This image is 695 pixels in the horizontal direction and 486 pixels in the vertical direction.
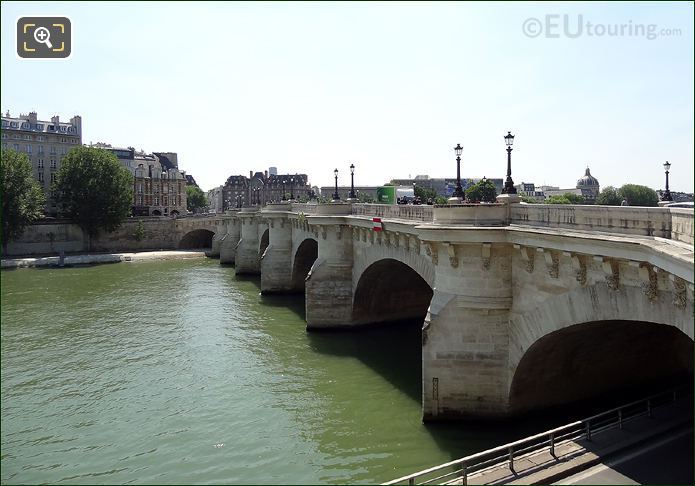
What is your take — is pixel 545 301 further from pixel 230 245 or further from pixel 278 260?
pixel 230 245

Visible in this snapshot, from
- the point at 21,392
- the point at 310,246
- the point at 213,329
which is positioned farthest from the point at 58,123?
the point at 21,392

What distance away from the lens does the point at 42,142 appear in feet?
271

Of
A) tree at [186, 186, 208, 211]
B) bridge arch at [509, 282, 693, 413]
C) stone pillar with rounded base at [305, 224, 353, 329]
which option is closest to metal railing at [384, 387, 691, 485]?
bridge arch at [509, 282, 693, 413]

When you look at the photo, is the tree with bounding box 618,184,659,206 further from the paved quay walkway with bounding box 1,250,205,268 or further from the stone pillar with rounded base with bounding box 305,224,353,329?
the stone pillar with rounded base with bounding box 305,224,353,329

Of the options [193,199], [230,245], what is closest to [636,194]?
[230,245]

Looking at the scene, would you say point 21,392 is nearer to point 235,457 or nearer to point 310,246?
point 235,457

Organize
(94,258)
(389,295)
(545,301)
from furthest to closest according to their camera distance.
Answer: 1. (94,258)
2. (389,295)
3. (545,301)

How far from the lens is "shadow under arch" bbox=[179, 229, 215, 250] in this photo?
81688 millimetres

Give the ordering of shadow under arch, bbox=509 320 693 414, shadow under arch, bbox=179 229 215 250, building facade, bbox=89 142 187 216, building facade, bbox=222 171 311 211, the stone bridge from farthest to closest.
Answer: building facade, bbox=222 171 311 211, building facade, bbox=89 142 187 216, shadow under arch, bbox=179 229 215 250, shadow under arch, bbox=509 320 693 414, the stone bridge

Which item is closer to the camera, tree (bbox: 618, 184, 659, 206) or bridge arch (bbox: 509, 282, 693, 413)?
bridge arch (bbox: 509, 282, 693, 413)

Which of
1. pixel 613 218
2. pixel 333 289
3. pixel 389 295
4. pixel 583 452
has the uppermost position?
pixel 613 218

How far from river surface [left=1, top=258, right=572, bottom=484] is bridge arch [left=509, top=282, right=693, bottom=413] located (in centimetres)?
133

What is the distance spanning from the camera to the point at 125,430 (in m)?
16.9

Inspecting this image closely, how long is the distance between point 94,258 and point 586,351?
60.8 metres
